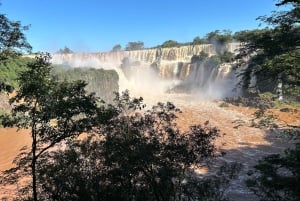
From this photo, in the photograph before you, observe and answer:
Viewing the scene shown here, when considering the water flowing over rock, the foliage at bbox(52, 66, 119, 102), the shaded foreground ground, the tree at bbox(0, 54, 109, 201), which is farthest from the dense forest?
the water flowing over rock

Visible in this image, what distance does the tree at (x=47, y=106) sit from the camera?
8438 millimetres

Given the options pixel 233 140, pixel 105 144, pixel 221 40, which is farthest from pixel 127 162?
pixel 221 40

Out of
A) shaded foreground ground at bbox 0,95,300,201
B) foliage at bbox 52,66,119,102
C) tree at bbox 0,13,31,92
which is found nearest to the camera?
tree at bbox 0,13,31,92

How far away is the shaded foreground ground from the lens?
20.3 m

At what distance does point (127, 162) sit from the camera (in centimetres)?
860

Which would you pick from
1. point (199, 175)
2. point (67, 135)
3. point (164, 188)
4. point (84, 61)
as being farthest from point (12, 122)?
point (84, 61)

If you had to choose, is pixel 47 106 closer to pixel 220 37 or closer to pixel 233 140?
pixel 233 140

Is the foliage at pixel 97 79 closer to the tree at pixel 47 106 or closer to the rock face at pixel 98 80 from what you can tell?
the rock face at pixel 98 80

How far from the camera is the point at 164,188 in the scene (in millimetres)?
9242

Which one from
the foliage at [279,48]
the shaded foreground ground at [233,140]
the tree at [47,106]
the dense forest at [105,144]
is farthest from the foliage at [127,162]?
the shaded foreground ground at [233,140]

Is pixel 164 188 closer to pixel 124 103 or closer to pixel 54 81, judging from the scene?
pixel 124 103

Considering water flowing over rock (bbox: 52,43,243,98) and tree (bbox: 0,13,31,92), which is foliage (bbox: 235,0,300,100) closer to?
tree (bbox: 0,13,31,92)

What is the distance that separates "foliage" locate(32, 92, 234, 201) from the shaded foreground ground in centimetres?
831

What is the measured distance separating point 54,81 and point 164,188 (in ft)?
10.9
